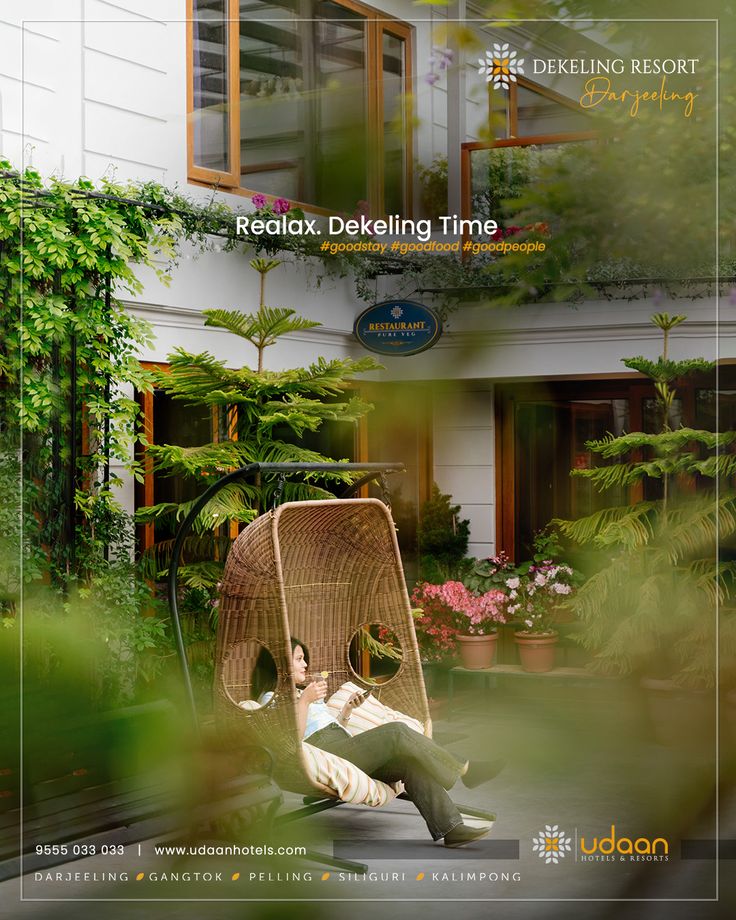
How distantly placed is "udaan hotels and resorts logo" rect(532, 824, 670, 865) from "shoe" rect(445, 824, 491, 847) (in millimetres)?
177

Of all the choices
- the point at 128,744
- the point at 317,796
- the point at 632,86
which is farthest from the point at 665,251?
the point at 128,744

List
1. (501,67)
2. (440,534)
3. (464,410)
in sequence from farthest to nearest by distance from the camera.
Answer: (440,534) < (464,410) < (501,67)

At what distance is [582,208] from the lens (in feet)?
8.77

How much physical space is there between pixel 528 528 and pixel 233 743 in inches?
75.8

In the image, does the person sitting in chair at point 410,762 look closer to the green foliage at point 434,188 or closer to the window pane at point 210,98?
the green foliage at point 434,188

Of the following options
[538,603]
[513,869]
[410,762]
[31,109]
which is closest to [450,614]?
[538,603]

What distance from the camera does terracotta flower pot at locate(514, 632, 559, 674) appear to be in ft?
17.9

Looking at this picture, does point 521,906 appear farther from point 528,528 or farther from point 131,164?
point 131,164

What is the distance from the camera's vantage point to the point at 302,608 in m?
4.57

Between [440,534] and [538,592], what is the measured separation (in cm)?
68

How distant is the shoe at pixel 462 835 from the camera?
3.92 meters

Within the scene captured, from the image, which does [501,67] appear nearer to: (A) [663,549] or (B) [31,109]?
(B) [31,109]

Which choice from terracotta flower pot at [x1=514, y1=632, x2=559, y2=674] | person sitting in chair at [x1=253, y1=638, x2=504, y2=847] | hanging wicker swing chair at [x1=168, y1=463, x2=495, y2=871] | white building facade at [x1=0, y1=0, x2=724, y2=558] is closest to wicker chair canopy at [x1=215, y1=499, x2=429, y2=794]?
hanging wicker swing chair at [x1=168, y1=463, x2=495, y2=871]

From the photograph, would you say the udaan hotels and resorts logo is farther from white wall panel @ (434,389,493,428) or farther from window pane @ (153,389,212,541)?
window pane @ (153,389,212,541)
